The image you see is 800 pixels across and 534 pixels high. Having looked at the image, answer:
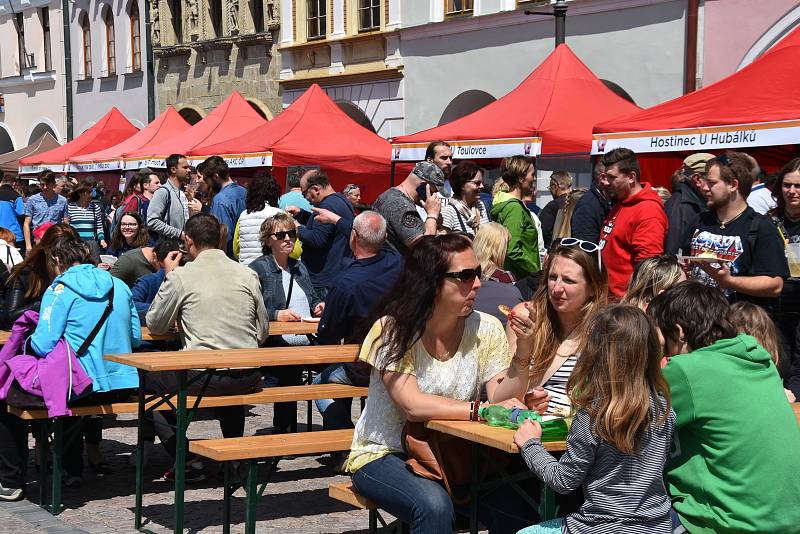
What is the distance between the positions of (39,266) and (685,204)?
428 cm

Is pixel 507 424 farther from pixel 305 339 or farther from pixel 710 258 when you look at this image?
pixel 305 339

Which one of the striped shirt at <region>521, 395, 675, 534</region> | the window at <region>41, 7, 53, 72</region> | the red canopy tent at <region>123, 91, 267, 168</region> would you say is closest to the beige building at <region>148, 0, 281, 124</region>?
the red canopy tent at <region>123, 91, 267, 168</region>

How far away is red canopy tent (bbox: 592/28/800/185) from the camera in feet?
29.3

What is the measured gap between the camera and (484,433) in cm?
439

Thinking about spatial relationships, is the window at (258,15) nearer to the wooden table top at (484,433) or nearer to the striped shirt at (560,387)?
the striped shirt at (560,387)

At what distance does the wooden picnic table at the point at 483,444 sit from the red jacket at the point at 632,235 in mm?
3425

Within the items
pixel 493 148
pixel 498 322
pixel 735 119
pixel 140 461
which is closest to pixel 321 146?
pixel 493 148

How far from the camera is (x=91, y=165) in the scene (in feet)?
70.3

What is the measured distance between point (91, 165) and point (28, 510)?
605 inches

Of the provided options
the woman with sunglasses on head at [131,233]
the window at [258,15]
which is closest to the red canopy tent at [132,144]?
the window at [258,15]

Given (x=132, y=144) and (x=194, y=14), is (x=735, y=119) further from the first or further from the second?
(x=194, y=14)

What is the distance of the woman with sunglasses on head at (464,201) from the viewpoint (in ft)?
30.9

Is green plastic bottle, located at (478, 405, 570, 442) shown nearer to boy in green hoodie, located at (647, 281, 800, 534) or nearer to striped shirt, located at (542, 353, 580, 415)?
striped shirt, located at (542, 353, 580, 415)

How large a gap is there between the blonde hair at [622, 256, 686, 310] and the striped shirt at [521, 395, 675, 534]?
2.05 m
